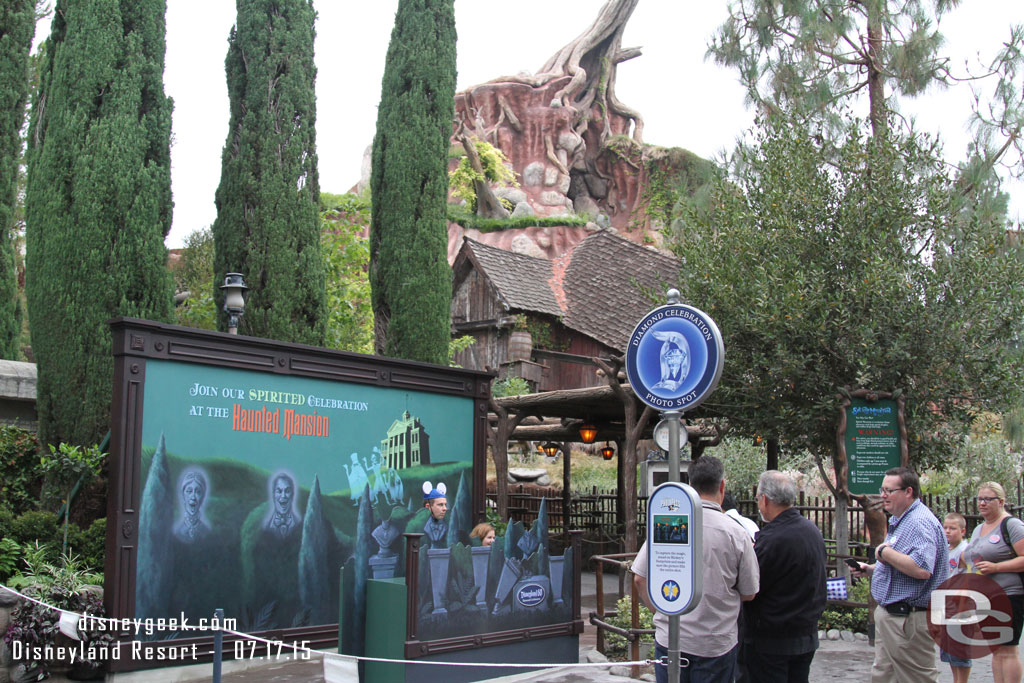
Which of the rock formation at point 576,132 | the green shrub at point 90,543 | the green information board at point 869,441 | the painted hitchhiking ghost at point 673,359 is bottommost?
the green shrub at point 90,543

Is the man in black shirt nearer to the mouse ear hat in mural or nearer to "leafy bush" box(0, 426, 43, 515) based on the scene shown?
the mouse ear hat in mural

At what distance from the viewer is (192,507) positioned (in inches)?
295

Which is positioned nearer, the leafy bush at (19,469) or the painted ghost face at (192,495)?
the painted ghost face at (192,495)

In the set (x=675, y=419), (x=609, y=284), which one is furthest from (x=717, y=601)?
(x=609, y=284)

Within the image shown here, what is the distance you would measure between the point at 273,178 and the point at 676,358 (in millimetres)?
7432

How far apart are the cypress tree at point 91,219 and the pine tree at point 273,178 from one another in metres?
0.99

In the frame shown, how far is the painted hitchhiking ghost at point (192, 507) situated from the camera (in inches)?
292

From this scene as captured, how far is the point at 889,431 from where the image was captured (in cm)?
1054

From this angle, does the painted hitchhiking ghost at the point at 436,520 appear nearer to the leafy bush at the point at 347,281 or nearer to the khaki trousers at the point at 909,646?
the khaki trousers at the point at 909,646

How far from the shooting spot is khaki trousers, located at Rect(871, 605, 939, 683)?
5.39 m

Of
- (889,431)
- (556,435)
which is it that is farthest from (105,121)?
(556,435)

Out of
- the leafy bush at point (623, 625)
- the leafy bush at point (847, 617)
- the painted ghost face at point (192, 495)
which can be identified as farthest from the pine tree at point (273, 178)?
the leafy bush at point (847, 617)

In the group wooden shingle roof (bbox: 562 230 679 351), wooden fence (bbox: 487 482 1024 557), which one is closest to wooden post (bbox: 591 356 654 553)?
wooden fence (bbox: 487 482 1024 557)

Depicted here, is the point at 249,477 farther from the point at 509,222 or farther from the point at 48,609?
the point at 509,222
